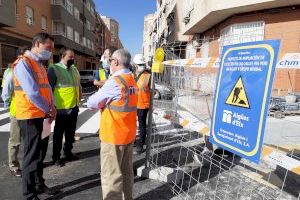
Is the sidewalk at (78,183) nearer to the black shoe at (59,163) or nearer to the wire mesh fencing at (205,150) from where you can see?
the black shoe at (59,163)

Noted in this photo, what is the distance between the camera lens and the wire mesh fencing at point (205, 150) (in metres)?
4.17

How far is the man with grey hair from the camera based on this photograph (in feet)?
10.8

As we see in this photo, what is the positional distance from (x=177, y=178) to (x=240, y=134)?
7.17 feet

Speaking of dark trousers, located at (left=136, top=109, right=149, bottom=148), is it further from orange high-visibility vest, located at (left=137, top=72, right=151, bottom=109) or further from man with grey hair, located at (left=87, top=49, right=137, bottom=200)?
man with grey hair, located at (left=87, top=49, right=137, bottom=200)

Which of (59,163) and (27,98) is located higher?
(27,98)

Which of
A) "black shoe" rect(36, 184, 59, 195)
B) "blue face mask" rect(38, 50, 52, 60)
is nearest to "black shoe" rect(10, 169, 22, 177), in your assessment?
"black shoe" rect(36, 184, 59, 195)

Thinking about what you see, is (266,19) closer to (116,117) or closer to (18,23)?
(116,117)

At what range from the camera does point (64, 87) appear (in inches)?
200

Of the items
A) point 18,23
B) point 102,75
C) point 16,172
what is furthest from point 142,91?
point 18,23

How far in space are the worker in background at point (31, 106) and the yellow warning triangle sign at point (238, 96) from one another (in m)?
2.24

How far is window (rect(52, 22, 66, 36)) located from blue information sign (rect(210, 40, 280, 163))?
32045mm

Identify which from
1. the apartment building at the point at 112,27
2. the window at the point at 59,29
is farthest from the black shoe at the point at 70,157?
the apartment building at the point at 112,27

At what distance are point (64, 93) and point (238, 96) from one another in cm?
330

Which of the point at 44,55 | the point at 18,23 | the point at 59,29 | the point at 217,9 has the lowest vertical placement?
the point at 44,55
